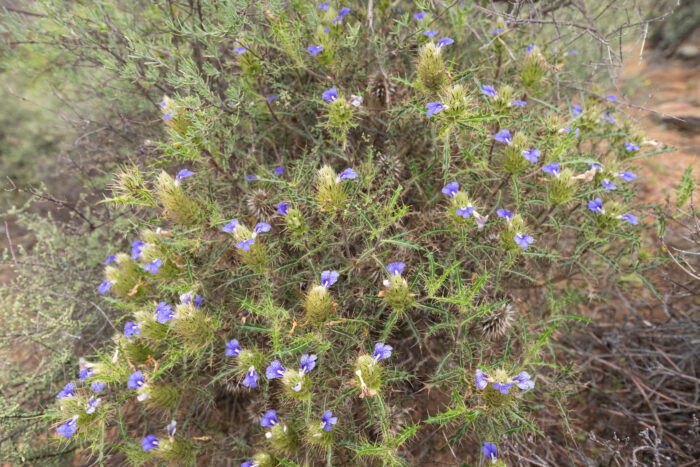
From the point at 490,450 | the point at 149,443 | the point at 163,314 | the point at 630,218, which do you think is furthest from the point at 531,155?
the point at 149,443

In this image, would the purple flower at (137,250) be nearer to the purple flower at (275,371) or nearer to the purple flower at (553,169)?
the purple flower at (275,371)

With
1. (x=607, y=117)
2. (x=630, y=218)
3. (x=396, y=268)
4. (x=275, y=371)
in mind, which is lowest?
(x=275, y=371)

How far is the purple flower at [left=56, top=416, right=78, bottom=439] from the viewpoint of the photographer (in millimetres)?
1942

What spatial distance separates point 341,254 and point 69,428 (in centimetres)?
164

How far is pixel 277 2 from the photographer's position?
2.25 metres

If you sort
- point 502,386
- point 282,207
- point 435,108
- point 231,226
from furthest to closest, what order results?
point 282,207
point 231,226
point 435,108
point 502,386

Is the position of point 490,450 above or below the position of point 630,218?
below

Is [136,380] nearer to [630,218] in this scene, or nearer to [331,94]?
[331,94]

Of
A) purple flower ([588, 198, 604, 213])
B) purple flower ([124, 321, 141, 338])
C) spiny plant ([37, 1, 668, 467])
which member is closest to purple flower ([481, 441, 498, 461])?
spiny plant ([37, 1, 668, 467])

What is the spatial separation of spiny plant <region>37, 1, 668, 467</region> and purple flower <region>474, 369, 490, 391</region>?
12 mm

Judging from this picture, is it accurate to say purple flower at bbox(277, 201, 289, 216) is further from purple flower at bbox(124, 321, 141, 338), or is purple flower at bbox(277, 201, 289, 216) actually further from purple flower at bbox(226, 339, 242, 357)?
purple flower at bbox(124, 321, 141, 338)

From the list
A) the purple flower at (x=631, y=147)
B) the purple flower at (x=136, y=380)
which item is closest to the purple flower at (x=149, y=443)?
the purple flower at (x=136, y=380)

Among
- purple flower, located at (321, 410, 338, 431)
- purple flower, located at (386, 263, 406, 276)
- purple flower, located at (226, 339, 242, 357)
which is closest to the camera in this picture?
purple flower, located at (321, 410, 338, 431)

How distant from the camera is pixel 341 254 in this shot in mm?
2410
